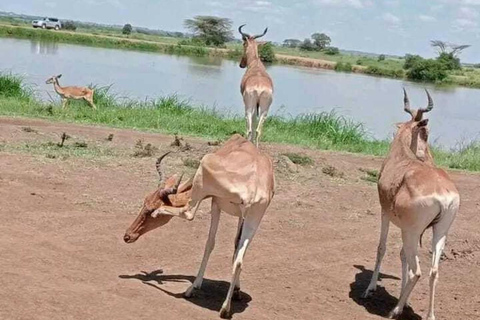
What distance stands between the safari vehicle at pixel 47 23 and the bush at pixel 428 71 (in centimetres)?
3627

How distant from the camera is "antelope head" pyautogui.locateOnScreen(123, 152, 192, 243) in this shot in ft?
21.7

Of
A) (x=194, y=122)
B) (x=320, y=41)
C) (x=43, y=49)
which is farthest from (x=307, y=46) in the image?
(x=194, y=122)

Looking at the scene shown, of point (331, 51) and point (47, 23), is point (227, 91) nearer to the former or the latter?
point (47, 23)

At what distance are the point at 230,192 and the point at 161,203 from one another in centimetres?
81

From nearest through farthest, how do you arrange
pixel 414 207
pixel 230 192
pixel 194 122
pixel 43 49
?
pixel 230 192
pixel 414 207
pixel 194 122
pixel 43 49

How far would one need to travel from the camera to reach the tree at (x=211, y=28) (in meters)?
86.6

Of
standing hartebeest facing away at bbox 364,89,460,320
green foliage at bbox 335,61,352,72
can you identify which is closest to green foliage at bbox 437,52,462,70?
green foliage at bbox 335,61,352,72

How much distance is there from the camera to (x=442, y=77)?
68000 millimetres

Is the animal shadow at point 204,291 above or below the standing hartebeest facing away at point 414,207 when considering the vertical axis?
below

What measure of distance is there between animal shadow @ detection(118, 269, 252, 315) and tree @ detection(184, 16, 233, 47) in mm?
80063

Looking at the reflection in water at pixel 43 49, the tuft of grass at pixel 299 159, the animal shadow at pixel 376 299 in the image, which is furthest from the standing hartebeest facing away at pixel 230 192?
the reflection in water at pixel 43 49

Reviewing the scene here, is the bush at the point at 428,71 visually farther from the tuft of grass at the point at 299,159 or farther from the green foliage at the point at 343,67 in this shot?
the tuft of grass at the point at 299,159

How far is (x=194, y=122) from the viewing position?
1794cm

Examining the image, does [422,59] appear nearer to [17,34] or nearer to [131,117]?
[17,34]
